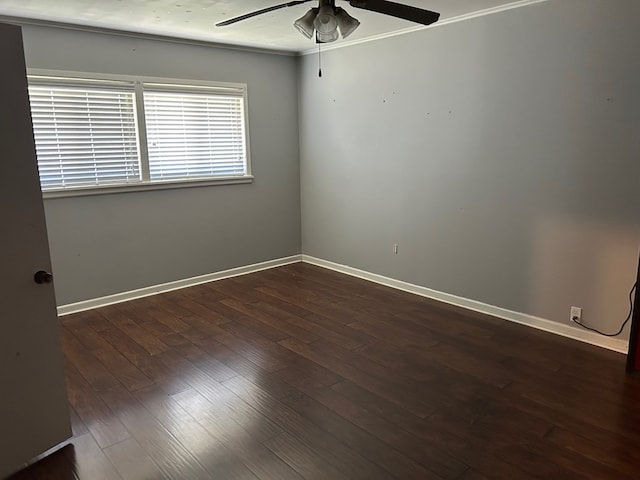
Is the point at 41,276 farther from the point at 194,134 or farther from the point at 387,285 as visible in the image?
the point at 387,285

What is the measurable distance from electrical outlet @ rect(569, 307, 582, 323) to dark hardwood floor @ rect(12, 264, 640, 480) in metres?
0.19

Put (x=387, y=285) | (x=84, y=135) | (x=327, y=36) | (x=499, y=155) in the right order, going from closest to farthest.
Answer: (x=327, y=36), (x=499, y=155), (x=84, y=135), (x=387, y=285)

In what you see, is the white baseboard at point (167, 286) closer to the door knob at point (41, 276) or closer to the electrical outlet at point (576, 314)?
the door knob at point (41, 276)

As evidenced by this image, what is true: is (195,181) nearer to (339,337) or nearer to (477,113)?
(339,337)

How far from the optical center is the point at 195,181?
4.81m

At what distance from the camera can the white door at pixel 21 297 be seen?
6.62ft

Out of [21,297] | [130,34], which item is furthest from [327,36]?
[130,34]

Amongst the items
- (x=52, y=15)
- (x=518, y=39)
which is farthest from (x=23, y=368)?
(x=518, y=39)

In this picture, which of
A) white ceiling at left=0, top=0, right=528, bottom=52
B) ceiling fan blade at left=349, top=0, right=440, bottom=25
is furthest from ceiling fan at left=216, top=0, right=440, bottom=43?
white ceiling at left=0, top=0, right=528, bottom=52

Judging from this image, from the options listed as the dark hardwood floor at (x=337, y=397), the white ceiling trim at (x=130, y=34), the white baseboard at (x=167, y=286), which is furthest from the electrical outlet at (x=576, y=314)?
the white ceiling trim at (x=130, y=34)

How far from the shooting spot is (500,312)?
395 cm

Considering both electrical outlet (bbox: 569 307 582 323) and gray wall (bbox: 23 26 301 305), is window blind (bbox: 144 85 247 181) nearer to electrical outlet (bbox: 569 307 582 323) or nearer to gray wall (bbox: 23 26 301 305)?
gray wall (bbox: 23 26 301 305)

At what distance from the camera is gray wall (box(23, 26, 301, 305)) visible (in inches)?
159

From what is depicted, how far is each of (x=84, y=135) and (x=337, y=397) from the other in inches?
123
